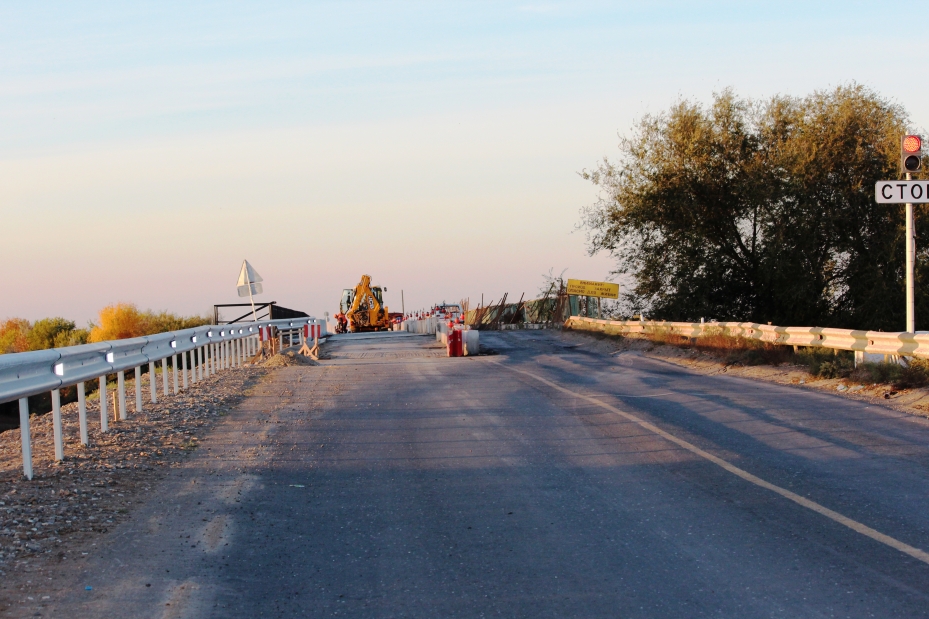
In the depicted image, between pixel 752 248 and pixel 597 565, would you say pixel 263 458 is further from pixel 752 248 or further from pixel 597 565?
pixel 752 248

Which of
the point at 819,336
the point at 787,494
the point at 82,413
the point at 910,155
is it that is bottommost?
the point at 787,494

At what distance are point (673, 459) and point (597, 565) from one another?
347 centimetres

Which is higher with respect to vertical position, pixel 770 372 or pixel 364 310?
pixel 364 310

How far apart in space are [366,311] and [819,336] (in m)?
38.0

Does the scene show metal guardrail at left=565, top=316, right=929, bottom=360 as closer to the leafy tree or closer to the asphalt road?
the asphalt road

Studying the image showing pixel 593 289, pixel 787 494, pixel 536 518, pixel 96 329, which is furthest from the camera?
pixel 96 329

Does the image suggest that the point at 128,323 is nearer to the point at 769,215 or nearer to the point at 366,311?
the point at 366,311

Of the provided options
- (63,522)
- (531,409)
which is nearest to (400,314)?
(531,409)

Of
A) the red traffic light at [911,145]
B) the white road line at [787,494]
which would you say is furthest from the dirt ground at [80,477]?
the red traffic light at [911,145]

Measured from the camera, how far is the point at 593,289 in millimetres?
38438

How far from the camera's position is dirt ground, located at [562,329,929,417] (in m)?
13.0

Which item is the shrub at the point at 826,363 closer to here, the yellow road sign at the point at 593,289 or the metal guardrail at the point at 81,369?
the metal guardrail at the point at 81,369

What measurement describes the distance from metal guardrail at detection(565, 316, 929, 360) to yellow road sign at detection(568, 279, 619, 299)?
7.83 m

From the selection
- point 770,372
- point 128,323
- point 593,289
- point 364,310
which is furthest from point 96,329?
point 770,372
